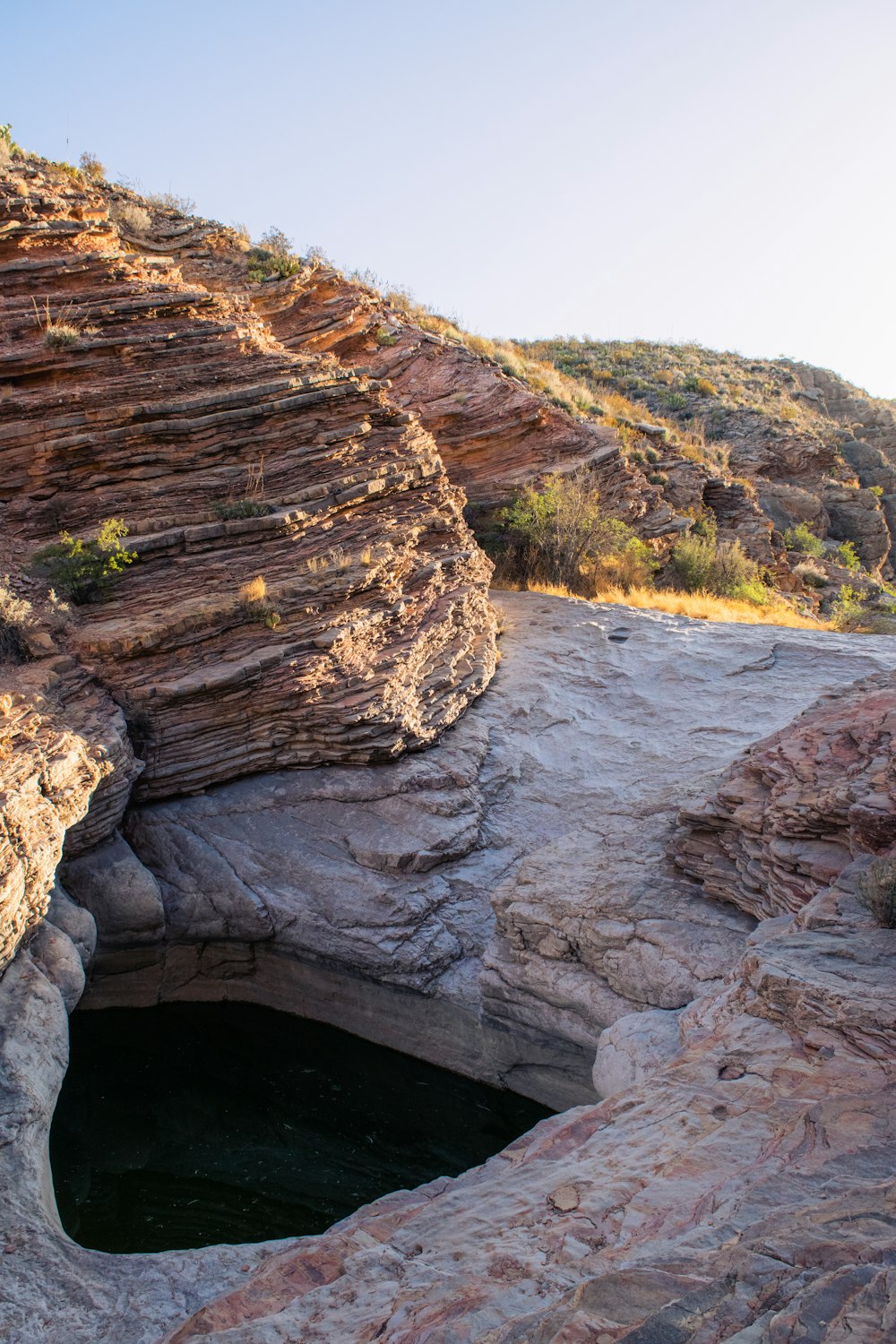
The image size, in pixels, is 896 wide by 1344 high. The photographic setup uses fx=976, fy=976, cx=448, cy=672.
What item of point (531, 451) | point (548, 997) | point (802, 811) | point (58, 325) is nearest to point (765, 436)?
point (531, 451)

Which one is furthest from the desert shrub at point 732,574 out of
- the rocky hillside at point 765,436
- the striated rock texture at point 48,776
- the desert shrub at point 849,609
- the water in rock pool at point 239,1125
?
the striated rock texture at point 48,776

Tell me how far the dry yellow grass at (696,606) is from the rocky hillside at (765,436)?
16.5 ft

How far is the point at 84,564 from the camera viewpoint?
10.9m

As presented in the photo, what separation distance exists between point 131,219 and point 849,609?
15.1 m

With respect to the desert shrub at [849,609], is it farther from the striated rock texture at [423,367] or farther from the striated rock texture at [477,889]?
the striated rock texture at [477,889]

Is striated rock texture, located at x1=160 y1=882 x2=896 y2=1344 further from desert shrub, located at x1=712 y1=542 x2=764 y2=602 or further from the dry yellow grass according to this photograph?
desert shrub, located at x1=712 y1=542 x2=764 y2=602

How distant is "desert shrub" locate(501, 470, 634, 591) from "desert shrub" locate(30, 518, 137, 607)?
795cm

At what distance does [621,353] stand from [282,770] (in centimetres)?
3003

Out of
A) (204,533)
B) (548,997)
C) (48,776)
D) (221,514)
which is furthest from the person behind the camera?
(221,514)

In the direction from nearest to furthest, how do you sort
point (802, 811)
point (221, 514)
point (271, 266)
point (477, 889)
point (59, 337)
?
point (802, 811), point (477, 889), point (221, 514), point (59, 337), point (271, 266)

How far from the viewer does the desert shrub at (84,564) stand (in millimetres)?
10828

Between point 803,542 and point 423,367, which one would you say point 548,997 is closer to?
point 423,367

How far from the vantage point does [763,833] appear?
8125 millimetres

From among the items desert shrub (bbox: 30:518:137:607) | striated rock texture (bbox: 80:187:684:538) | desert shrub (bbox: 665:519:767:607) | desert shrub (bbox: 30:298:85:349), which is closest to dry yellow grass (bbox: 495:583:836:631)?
desert shrub (bbox: 665:519:767:607)
